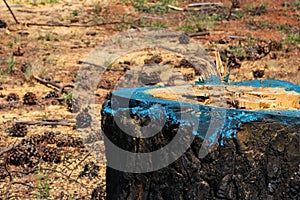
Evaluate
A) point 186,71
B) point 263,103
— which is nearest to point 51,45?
point 186,71

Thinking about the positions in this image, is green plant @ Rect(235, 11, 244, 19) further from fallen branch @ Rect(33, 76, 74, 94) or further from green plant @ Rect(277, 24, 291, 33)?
fallen branch @ Rect(33, 76, 74, 94)

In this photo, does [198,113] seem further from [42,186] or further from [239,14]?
[239,14]

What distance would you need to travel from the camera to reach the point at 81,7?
11977 mm

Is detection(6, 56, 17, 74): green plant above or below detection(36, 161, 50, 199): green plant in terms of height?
above

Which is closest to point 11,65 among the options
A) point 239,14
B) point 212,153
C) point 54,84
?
point 54,84

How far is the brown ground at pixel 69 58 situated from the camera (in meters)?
4.51

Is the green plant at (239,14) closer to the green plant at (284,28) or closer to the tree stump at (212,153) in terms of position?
the green plant at (284,28)

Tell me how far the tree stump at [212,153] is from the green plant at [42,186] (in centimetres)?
135

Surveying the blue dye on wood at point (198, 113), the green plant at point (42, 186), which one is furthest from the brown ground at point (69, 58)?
the blue dye on wood at point (198, 113)

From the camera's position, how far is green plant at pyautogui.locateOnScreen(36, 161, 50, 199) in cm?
409

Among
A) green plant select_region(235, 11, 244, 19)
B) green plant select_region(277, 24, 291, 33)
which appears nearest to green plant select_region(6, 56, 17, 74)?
green plant select_region(277, 24, 291, 33)

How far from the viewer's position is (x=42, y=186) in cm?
423

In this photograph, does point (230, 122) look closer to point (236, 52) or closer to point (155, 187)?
point (155, 187)

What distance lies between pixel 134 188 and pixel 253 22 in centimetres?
856
